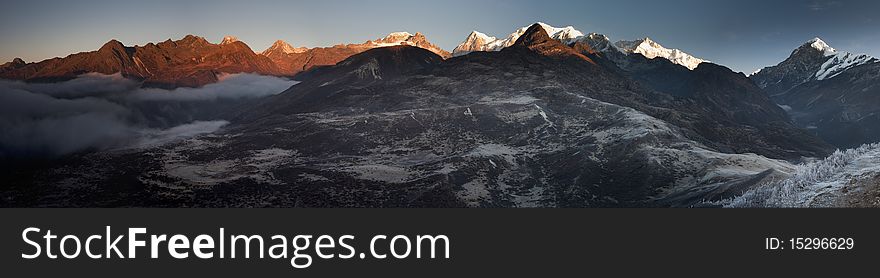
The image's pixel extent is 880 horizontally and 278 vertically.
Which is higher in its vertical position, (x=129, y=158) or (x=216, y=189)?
(x=129, y=158)

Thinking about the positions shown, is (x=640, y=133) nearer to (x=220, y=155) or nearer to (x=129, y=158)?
(x=220, y=155)

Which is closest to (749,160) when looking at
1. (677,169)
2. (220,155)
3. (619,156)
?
(677,169)

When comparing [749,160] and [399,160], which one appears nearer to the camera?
[749,160]

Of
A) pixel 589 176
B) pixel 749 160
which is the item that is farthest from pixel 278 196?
pixel 749 160

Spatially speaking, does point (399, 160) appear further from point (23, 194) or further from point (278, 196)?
point (23, 194)

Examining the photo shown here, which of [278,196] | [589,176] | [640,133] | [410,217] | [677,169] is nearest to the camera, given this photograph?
[410,217]

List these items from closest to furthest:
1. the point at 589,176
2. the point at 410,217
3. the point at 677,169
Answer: the point at 410,217 < the point at 677,169 < the point at 589,176
